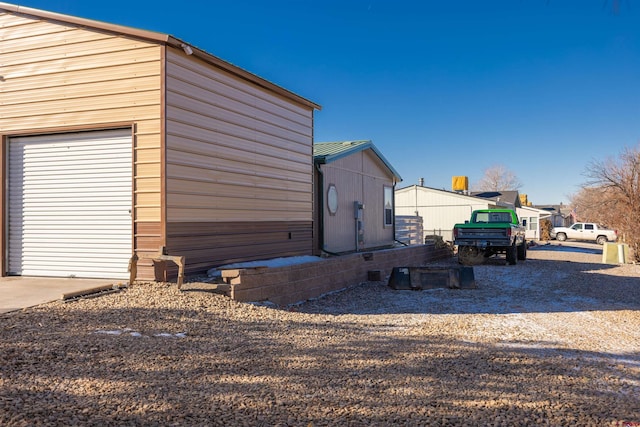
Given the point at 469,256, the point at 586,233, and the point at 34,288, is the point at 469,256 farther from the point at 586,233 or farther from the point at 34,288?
the point at 586,233

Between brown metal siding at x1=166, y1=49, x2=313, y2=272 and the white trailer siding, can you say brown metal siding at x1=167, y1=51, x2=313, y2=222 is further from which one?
the white trailer siding

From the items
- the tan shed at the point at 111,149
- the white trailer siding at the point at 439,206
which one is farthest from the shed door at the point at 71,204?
the white trailer siding at the point at 439,206

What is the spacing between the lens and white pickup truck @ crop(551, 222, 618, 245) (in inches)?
1361

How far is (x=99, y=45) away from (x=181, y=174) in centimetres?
275

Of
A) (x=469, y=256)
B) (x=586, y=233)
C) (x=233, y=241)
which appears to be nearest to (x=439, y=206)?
Answer: (x=586, y=233)

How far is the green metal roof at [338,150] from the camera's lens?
13.7 metres

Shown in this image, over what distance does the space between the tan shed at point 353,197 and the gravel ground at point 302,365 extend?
5691mm

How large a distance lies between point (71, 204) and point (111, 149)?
135 cm

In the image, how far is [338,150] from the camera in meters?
14.9

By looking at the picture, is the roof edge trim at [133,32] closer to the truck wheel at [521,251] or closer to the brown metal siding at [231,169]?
the brown metal siding at [231,169]

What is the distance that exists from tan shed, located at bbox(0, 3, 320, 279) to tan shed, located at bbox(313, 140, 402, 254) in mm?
4092

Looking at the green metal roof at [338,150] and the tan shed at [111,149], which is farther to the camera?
the green metal roof at [338,150]

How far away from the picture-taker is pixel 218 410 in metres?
3.63

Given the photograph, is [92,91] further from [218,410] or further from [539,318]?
[539,318]
